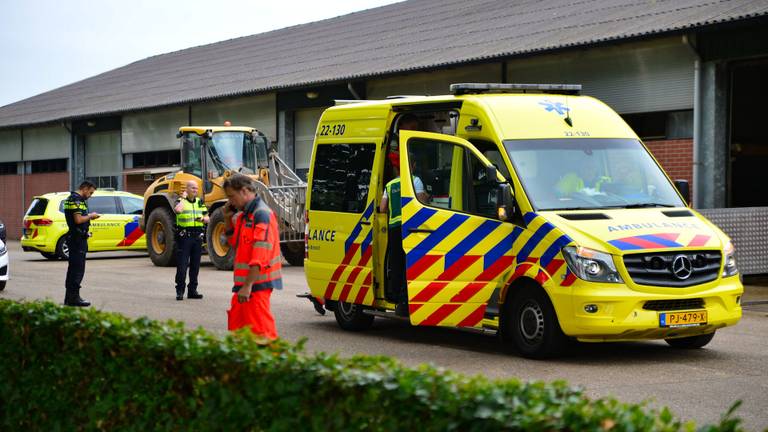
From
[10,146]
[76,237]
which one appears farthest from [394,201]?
[10,146]

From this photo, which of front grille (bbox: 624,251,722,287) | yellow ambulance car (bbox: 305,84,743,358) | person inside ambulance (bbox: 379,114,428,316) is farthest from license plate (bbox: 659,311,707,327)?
person inside ambulance (bbox: 379,114,428,316)

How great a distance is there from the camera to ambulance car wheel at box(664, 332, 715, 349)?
37.9ft

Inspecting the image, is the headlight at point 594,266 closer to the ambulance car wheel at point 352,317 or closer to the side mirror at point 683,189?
the side mirror at point 683,189

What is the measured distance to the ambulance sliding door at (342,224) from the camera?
12.7 metres

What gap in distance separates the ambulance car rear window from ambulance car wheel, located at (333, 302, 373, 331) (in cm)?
110

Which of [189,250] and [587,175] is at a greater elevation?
[587,175]

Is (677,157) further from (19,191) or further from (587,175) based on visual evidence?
(19,191)

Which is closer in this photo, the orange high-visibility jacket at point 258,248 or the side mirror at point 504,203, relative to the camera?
the orange high-visibility jacket at point 258,248

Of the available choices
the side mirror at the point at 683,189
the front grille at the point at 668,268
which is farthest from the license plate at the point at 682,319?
the side mirror at the point at 683,189

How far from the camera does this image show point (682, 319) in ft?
34.7

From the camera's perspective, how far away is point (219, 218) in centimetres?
2406

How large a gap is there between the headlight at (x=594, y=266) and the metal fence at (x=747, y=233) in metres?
8.35

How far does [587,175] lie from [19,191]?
4022cm

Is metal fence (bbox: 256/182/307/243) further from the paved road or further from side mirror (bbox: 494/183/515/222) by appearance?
side mirror (bbox: 494/183/515/222)
